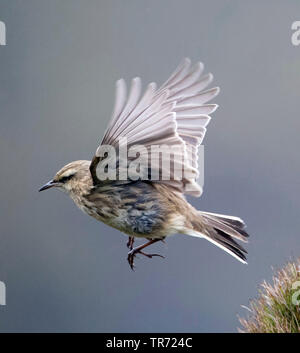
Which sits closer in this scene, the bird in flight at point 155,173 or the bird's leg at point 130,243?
the bird in flight at point 155,173

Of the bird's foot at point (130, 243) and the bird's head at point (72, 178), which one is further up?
the bird's head at point (72, 178)

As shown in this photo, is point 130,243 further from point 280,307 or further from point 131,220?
point 280,307

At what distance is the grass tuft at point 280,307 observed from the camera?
2289 mm

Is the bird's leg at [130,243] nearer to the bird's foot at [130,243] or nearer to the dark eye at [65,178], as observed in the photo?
the bird's foot at [130,243]

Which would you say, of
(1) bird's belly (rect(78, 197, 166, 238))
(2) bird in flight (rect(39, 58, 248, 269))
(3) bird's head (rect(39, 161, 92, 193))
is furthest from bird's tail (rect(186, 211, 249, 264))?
(3) bird's head (rect(39, 161, 92, 193))

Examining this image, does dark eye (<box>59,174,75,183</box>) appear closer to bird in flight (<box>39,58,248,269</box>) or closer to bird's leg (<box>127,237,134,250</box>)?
bird in flight (<box>39,58,248,269</box>)

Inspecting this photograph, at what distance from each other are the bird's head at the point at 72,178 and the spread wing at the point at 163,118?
0.07 metres

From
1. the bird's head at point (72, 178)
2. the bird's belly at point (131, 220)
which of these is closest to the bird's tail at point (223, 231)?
the bird's belly at point (131, 220)

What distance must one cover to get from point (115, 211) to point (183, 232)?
32 cm

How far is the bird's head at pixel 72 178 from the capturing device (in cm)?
240

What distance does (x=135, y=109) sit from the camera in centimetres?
214

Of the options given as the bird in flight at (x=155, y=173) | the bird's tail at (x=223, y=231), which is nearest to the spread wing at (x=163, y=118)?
the bird in flight at (x=155, y=173)

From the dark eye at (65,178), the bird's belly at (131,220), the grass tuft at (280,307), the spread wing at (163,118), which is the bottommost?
the grass tuft at (280,307)
